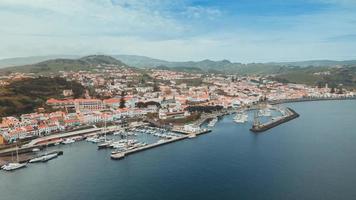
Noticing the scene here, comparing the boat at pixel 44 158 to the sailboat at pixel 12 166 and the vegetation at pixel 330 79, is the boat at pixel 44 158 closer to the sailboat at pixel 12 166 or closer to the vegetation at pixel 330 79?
the sailboat at pixel 12 166

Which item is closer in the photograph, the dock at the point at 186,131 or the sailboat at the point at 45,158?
the sailboat at the point at 45,158

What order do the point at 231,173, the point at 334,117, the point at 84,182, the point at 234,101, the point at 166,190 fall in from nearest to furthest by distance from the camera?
the point at 166,190
the point at 84,182
the point at 231,173
the point at 334,117
the point at 234,101

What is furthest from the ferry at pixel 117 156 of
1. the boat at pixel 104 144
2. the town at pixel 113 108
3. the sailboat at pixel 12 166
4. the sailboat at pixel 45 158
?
the town at pixel 113 108

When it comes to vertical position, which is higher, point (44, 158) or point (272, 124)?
point (272, 124)

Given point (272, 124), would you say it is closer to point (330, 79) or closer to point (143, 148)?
point (143, 148)

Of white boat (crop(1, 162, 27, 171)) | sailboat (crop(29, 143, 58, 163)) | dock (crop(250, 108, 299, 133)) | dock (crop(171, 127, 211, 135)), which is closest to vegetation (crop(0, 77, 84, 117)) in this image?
sailboat (crop(29, 143, 58, 163))

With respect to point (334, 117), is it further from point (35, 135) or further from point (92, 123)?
point (35, 135)

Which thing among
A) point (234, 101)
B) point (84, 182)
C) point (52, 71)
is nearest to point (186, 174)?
point (84, 182)

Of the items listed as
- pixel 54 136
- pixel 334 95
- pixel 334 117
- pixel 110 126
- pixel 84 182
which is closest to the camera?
pixel 84 182

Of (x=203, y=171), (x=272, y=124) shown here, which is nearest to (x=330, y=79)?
(x=272, y=124)
